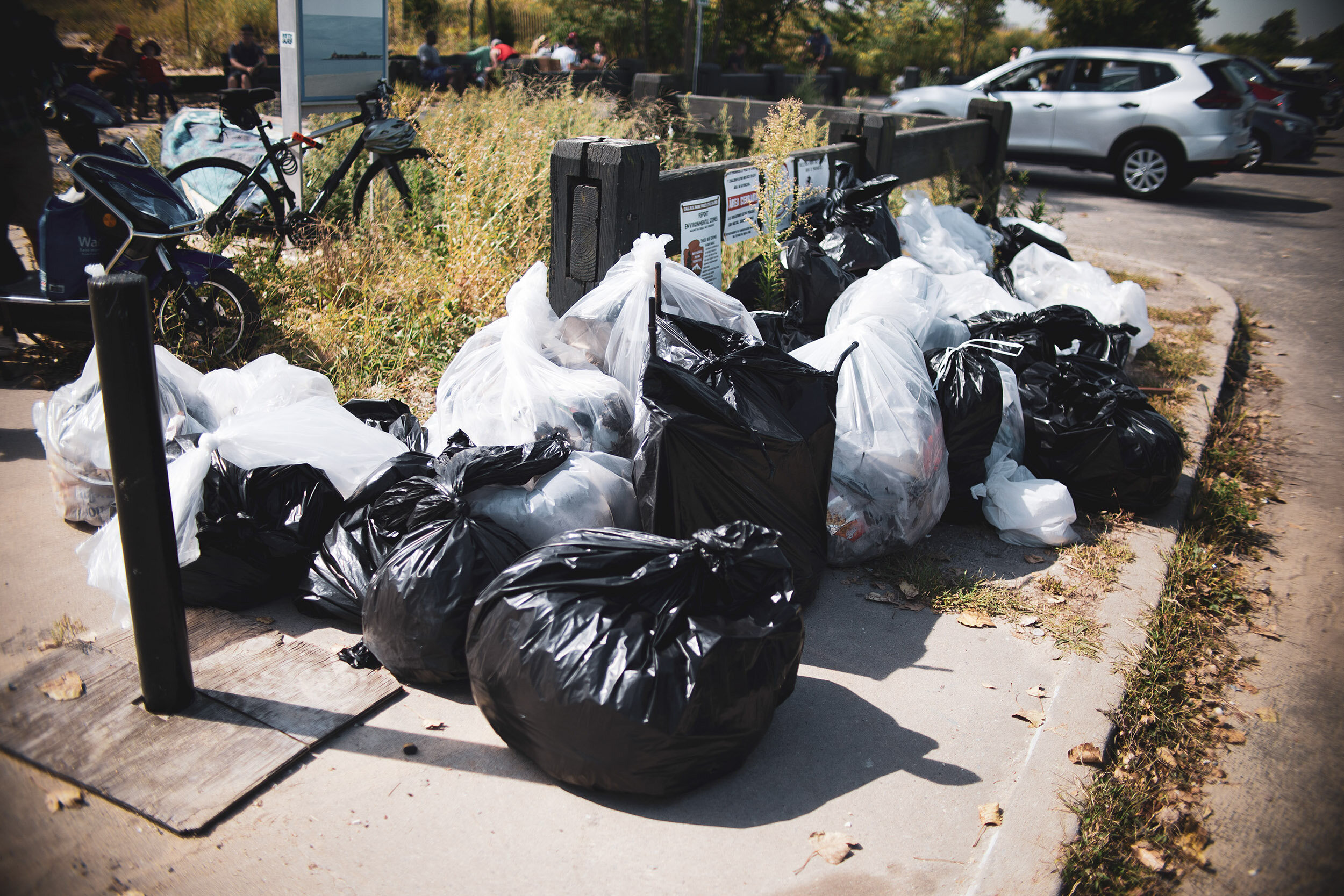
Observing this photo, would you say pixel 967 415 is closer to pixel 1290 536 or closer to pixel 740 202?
pixel 1290 536

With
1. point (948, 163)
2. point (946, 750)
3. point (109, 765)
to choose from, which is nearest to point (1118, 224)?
point (948, 163)

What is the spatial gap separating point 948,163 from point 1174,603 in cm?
495

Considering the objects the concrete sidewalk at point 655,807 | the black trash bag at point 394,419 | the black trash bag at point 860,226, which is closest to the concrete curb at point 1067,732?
the concrete sidewalk at point 655,807

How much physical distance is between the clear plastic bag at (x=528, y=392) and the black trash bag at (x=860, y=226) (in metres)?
2.07

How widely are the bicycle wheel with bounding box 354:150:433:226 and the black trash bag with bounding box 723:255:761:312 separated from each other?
2.51 m

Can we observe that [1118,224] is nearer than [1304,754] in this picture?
No

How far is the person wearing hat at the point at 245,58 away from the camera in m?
13.9

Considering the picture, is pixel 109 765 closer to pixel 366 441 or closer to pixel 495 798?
pixel 495 798

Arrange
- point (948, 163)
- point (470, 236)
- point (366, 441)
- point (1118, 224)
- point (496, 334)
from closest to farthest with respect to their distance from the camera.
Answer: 1. point (366, 441)
2. point (496, 334)
3. point (470, 236)
4. point (948, 163)
5. point (1118, 224)

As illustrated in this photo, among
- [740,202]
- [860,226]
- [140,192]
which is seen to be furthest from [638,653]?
[860,226]

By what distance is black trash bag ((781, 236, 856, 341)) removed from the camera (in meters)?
4.36

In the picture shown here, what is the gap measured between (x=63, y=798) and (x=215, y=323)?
2714 millimetres

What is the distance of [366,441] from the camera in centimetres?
301

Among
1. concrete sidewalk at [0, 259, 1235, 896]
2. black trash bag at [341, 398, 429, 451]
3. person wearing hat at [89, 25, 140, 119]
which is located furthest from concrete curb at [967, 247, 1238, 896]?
person wearing hat at [89, 25, 140, 119]
